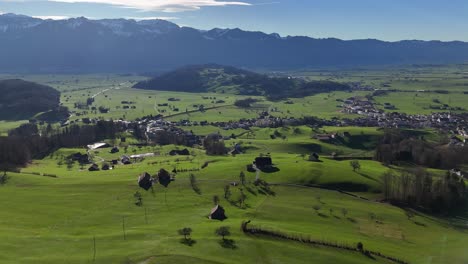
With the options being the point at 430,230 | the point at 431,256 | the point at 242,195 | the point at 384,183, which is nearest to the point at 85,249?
the point at 242,195

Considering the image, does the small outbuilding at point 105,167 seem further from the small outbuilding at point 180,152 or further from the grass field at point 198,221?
the small outbuilding at point 180,152

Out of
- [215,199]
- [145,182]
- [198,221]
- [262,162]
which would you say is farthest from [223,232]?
[262,162]

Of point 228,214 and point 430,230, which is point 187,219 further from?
point 430,230

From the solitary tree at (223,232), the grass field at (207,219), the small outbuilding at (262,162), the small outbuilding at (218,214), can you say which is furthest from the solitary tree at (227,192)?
the solitary tree at (223,232)

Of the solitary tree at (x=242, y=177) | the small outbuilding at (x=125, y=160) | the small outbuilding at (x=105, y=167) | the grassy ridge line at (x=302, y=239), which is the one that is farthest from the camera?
the small outbuilding at (x=125, y=160)

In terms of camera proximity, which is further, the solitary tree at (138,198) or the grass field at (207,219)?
the solitary tree at (138,198)

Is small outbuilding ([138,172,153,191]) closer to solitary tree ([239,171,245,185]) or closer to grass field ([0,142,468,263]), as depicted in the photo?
grass field ([0,142,468,263])

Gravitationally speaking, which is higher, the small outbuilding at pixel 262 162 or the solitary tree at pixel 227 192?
the small outbuilding at pixel 262 162

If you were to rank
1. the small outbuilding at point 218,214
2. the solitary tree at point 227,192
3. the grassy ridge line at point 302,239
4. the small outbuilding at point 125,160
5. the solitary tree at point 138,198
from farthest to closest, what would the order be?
1. the small outbuilding at point 125,160
2. the solitary tree at point 227,192
3. the solitary tree at point 138,198
4. the small outbuilding at point 218,214
5. the grassy ridge line at point 302,239

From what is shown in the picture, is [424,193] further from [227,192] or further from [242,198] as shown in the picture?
[227,192]
